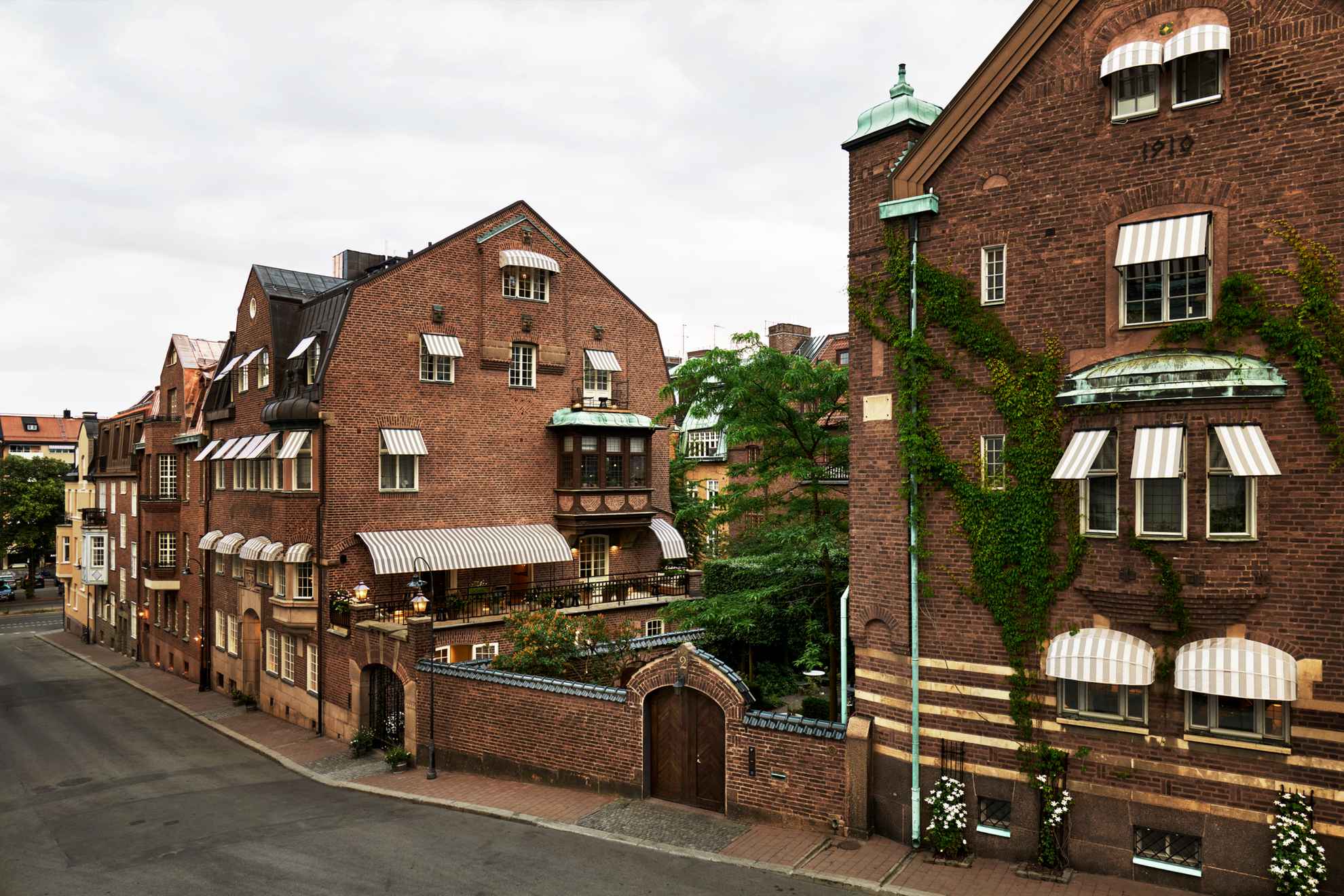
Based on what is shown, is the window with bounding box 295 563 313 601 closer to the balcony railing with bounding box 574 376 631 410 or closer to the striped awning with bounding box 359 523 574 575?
the striped awning with bounding box 359 523 574 575

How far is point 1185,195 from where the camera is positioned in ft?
44.7

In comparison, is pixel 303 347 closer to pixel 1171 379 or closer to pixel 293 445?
pixel 293 445

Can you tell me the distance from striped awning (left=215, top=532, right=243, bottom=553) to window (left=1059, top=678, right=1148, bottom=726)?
28.0 meters

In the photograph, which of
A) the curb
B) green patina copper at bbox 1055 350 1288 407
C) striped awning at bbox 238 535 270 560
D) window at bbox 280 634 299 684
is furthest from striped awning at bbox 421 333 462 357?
green patina copper at bbox 1055 350 1288 407

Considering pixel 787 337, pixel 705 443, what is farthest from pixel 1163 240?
pixel 787 337

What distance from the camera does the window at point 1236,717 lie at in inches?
514

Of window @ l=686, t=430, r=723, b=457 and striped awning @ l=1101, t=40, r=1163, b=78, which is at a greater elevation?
striped awning @ l=1101, t=40, r=1163, b=78

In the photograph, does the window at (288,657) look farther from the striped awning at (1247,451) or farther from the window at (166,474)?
the striped awning at (1247,451)

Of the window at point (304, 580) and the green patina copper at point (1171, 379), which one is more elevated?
the green patina copper at point (1171, 379)

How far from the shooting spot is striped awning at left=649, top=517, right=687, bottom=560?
3512cm

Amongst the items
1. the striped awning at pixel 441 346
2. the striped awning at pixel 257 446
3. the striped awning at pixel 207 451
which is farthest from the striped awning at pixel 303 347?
the striped awning at pixel 207 451

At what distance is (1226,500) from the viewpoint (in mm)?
13281

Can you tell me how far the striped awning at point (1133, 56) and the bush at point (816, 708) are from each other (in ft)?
53.8

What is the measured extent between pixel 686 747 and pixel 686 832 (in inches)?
70.7
